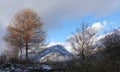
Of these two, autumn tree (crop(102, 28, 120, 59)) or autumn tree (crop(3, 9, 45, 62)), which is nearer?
autumn tree (crop(102, 28, 120, 59))

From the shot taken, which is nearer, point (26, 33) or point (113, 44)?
point (113, 44)

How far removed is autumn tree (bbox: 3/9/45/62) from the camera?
51625 mm

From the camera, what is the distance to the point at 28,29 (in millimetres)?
52062

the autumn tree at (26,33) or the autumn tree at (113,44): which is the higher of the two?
the autumn tree at (26,33)

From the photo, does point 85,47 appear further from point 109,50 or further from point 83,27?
point 109,50

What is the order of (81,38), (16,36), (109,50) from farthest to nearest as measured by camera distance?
(81,38)
(16,36)
(109,50)

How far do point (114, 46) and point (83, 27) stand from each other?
5129 cm

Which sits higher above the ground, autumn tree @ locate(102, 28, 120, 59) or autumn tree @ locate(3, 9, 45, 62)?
autumn tree @ locate(3, 9, 45, 62)

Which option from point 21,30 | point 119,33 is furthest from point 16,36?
point 119,33

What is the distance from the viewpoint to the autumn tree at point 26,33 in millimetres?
51625

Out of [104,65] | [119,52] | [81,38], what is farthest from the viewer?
[81,38]

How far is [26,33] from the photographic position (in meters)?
51.2

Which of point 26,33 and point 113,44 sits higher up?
point 26,33

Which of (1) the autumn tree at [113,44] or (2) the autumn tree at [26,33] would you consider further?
(2) the autumn tree at [26,33]
